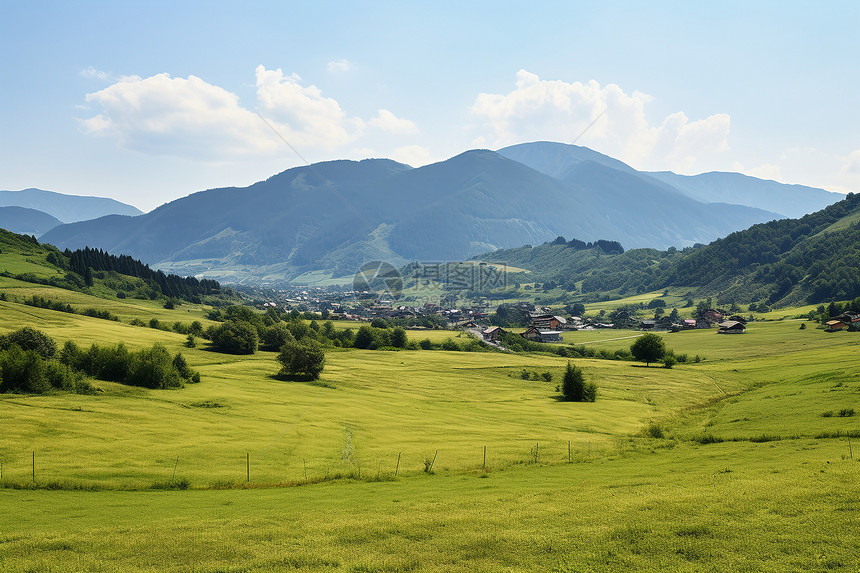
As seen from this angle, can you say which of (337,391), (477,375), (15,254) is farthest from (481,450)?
(15,254)

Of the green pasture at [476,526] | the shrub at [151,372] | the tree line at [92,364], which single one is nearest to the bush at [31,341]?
the tree line at [92,364]

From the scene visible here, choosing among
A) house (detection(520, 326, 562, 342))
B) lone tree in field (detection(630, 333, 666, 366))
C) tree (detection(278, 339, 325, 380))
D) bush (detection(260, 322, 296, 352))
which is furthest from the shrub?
house (detection(520, 326, 562, 342))

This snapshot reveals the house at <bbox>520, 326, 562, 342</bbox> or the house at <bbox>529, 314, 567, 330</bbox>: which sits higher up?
the house at <bbox>529, 314, 567, 330</bbox>

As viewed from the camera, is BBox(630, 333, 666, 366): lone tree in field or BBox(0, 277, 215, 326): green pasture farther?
BBox(0, 277, 215, 326): green pasture

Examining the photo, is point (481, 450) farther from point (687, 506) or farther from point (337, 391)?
point (337, 391)

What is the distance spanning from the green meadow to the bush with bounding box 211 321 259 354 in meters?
24.6

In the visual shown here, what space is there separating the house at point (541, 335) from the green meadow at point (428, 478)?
86514 mm

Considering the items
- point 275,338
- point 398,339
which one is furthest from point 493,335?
point 275,338

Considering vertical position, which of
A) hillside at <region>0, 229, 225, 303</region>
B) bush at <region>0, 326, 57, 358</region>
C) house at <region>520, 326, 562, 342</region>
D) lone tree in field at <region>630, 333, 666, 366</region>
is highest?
hillside at <region>0, 229, 225, 303</region>

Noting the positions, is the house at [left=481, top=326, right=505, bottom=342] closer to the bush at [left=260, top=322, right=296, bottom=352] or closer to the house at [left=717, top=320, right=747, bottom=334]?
the house at [left=717, top=320, right=747, bottom=334]

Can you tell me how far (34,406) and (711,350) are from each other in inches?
4844

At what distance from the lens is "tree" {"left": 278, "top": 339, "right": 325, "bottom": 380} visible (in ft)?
242

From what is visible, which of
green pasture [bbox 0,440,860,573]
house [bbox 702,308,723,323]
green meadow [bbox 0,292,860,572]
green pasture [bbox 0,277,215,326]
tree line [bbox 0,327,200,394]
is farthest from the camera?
house [bbox 702,308,723,323]

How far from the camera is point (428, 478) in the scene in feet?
108
